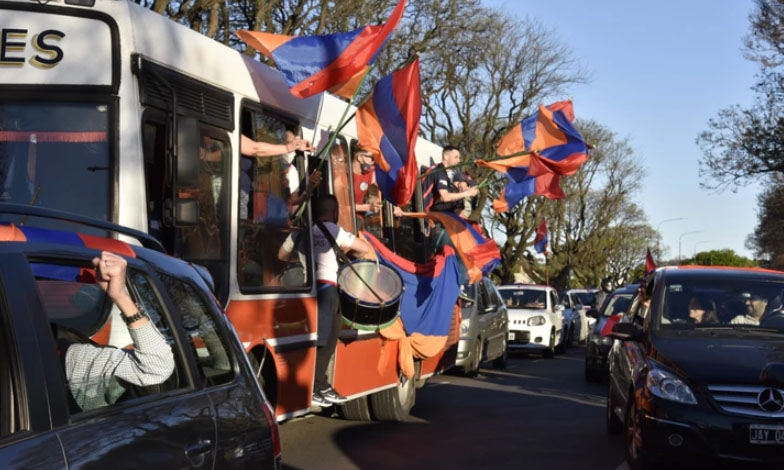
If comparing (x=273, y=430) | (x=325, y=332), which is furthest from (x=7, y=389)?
(x=325, y=332)

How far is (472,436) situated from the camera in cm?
1140

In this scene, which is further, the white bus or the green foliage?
the green foliage

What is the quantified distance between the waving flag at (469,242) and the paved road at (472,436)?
1.69 meters

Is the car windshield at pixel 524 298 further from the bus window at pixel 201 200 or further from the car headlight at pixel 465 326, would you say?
the bus window at pixel 201 200

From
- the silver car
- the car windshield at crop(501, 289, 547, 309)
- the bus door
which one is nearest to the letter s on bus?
the bus door

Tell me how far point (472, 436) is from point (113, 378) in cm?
800

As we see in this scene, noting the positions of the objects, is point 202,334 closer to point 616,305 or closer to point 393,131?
point 393,131

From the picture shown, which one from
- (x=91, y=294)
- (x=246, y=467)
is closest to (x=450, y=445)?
(x=246, y=467)

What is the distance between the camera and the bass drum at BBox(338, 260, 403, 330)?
10.0m

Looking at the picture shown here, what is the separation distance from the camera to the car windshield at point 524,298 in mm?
28039

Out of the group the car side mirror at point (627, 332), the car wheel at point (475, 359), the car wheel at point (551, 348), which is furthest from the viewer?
the car wheel at point (551, 348)

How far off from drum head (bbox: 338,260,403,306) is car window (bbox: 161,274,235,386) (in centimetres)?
551

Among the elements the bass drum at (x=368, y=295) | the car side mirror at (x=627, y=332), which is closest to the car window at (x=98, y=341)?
the bass drum at (x=368, y=295)

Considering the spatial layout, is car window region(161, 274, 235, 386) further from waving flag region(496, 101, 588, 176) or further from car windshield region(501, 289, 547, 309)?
car windshield region(501, 289, 547, 309)
